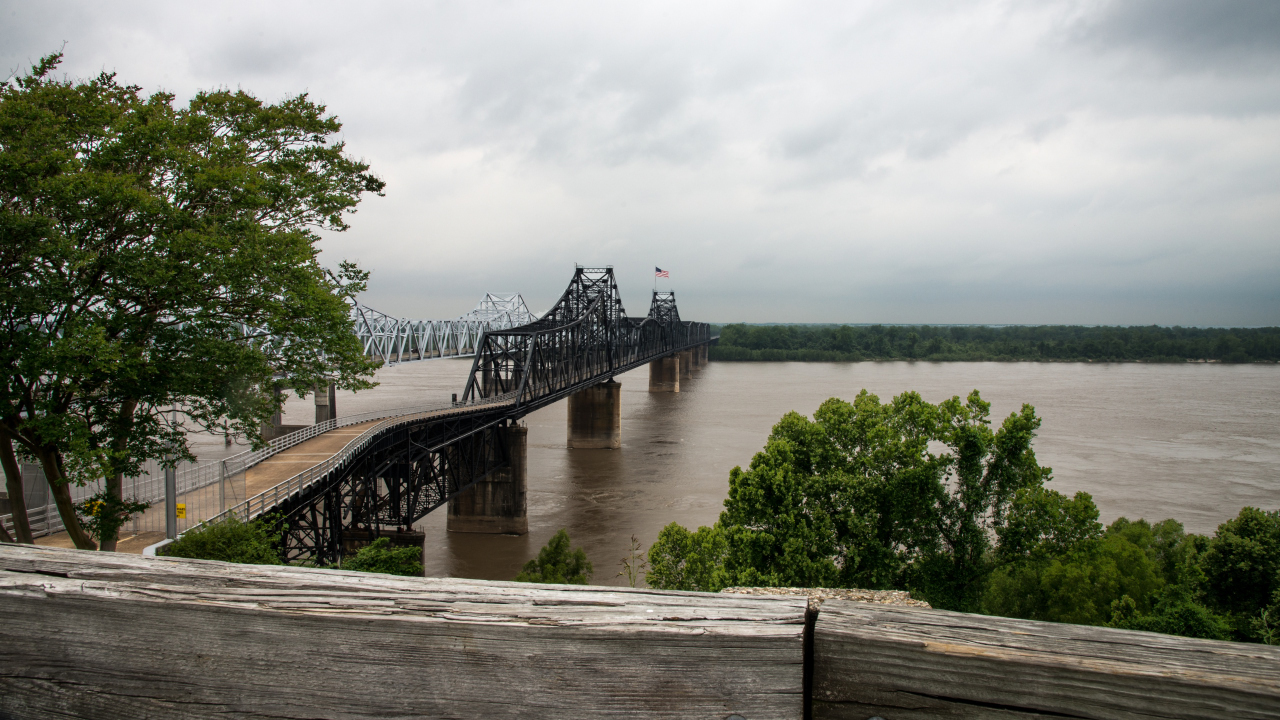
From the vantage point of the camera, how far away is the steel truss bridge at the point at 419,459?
56.4ft

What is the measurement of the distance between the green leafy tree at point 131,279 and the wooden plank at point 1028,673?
11.1 metres

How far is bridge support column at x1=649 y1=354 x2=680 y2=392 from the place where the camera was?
87250 millimetres

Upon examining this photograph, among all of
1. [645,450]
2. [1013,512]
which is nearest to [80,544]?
[1013,512]

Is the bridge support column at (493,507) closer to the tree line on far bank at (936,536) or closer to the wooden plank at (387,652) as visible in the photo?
the tree line on far bank at (936,536)

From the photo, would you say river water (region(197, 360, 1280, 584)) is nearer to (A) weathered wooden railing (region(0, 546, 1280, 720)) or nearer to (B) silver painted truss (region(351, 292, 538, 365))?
(B) silver painted truss (region(351, 292, 538, 365))

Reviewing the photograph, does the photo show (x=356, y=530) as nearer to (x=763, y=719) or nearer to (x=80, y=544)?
(x=80, y=544)

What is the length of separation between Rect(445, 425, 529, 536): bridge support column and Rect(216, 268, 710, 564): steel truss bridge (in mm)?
652

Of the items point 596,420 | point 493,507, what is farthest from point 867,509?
point 596,420

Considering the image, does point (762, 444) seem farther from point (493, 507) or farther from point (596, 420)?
point (493, 507)

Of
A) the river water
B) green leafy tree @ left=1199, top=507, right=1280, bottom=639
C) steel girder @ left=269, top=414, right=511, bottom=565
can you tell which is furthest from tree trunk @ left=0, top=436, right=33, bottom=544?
green leafy tree @ left=1199, top=507, right=1280, bottom=639

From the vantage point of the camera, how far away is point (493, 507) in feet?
96.3

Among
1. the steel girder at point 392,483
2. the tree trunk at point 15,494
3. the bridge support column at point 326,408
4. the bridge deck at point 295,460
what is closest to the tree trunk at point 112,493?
the tree trunk at point 15,494

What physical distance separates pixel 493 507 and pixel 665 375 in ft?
200

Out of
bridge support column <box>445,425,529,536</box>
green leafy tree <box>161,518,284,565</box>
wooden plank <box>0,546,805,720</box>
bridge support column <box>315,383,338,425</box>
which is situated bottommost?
bridge support column <box>445,425,529,536</box>
